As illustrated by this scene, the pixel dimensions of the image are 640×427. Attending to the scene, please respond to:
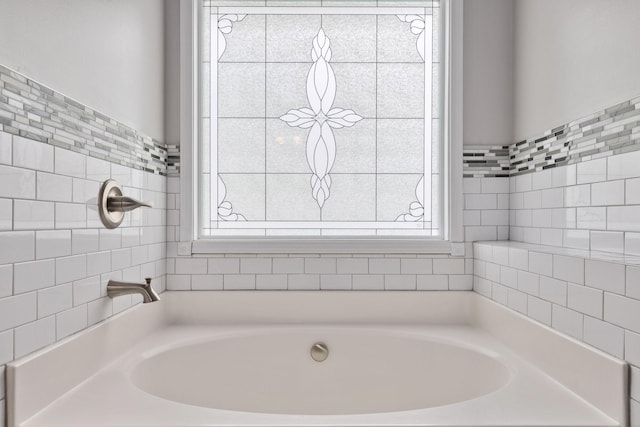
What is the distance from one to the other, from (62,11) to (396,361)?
67.7 inches

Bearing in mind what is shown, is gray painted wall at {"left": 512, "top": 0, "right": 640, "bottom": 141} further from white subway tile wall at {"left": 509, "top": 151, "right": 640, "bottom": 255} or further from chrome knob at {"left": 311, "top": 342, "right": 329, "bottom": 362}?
chrome knob at {"left": 311, "top": 342, "right": 329, "bottom": 362}

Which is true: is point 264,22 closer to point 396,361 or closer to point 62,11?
point 62,11

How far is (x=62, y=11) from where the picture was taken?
124 cm

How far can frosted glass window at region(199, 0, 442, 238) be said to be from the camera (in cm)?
208

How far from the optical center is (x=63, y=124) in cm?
123

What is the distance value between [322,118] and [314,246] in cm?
63

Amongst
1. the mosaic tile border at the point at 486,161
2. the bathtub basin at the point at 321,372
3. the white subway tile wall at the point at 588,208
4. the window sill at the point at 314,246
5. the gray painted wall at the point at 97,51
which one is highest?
the gray painted wall at the point at 97,51

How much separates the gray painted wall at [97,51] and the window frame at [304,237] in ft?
0.40

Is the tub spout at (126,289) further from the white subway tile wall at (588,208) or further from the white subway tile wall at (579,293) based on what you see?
the white subway tile wall at (588,208)

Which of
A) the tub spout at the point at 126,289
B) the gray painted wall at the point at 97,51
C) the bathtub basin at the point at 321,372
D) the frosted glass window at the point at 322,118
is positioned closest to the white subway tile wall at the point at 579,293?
the bathtub basin at the point at 321,372

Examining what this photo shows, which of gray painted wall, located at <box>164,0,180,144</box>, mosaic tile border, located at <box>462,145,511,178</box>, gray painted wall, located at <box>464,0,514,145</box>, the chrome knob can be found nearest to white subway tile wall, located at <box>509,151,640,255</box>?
mosaic tile border, located at <box>462,145,511,178</box>

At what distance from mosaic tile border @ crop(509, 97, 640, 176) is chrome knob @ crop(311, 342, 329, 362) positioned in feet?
3.87

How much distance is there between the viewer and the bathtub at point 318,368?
107 centimetres

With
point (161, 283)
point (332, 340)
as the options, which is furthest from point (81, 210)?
point (332, 340)
